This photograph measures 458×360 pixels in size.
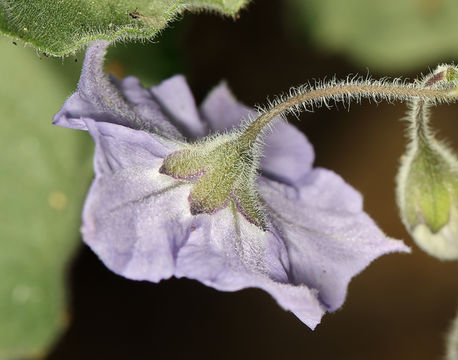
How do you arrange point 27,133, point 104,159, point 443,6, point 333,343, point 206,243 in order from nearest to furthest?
point 104,159, point 206,243, point 27,133, point 443,6, point 333,343

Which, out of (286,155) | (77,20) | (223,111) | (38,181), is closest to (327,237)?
(286,155)

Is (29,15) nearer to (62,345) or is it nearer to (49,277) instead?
(49,277)

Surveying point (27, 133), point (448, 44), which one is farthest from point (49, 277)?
point (448, 44)

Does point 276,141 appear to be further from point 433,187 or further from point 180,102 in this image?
point 433,187

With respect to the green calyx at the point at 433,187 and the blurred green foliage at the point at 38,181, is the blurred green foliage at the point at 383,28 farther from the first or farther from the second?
the green calyx at the point at 433,187

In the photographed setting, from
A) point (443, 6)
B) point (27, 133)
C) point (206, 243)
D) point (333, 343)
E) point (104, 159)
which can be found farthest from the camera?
point (333, 343)

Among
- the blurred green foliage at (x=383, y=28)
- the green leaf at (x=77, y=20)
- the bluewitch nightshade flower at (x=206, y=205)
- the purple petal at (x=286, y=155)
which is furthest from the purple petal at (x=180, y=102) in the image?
the blurred green foliage at (x=383, y=28)
